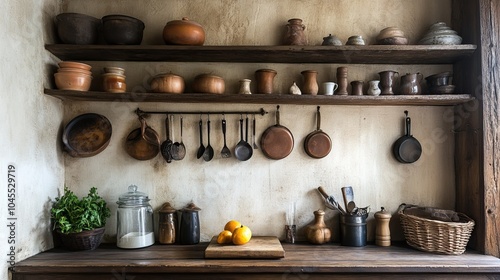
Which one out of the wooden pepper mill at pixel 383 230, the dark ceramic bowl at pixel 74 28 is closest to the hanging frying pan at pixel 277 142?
the wooden pepper mill at pixel 383 230

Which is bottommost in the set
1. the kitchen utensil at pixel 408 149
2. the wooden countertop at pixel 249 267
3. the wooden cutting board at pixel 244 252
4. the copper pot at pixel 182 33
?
the wooden countertop at pixel 249 267

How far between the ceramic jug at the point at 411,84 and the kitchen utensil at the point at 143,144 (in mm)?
1529

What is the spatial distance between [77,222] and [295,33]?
1.64 m

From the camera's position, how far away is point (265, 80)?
1.86 m

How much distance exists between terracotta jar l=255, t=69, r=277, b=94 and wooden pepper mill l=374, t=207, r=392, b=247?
100 cm

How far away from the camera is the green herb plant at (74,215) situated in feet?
5.57

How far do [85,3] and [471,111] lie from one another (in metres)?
2.47

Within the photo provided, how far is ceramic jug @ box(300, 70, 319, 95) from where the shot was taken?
1852mm

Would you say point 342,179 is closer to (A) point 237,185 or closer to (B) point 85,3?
(A) point 237,185

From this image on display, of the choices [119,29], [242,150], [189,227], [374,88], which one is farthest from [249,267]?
[119,29]

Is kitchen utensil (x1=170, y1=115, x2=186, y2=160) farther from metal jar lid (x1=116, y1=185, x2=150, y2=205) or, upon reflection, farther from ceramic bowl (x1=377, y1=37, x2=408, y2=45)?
ceramic bowl (x1=377, y1=37, x2=408, y2=45)

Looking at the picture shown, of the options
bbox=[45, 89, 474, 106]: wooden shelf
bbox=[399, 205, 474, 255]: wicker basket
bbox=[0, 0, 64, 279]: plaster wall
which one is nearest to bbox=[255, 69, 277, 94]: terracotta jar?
bbox=[45, 89, 474, 106]: wooden shelf

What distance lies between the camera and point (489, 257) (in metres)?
1.65

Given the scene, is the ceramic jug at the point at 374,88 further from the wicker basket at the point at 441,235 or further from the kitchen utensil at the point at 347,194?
the wicker basket at the point at 441,235
